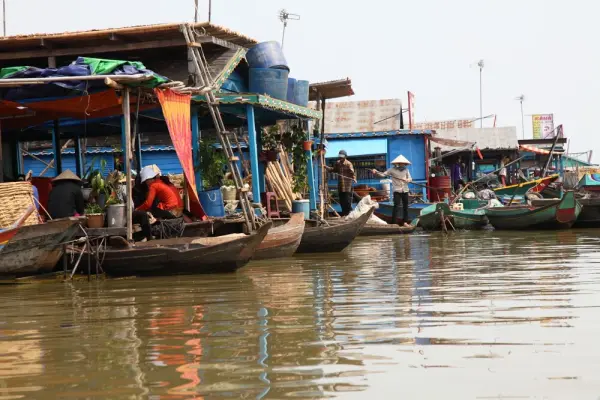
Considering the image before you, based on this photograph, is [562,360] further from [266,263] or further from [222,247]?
[266,263]

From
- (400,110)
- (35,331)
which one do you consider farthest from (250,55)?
(400,110)

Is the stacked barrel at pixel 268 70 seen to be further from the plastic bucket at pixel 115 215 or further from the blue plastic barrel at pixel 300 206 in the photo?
the plastic bucket at pixel 115 215

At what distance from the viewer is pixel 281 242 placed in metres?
12.1

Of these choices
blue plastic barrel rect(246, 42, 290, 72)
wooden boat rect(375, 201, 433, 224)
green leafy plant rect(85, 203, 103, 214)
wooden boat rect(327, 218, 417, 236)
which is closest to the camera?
green leafy plant rect(85, 203, 103, 214)

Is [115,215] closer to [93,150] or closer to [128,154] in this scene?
[128,154]

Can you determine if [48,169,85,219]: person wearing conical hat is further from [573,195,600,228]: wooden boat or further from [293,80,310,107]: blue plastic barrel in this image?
[573,195,600,228]: wooden boat

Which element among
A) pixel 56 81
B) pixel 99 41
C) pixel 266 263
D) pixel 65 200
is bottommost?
pixel 266 263

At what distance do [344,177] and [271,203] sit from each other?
4543mm

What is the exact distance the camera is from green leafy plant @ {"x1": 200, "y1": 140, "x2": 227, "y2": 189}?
13453mm

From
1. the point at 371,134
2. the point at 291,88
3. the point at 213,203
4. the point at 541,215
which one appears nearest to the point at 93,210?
the point at 213,203

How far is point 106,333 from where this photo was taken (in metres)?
6.05

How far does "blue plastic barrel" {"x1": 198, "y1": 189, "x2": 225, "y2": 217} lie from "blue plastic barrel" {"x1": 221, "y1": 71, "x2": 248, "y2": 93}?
252 cm

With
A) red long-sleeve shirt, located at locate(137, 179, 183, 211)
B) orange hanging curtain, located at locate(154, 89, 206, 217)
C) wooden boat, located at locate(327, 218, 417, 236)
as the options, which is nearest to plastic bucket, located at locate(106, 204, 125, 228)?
red long-sleeve shirt, located at locate(137, 179, 183, 211)

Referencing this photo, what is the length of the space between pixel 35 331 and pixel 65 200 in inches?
173
